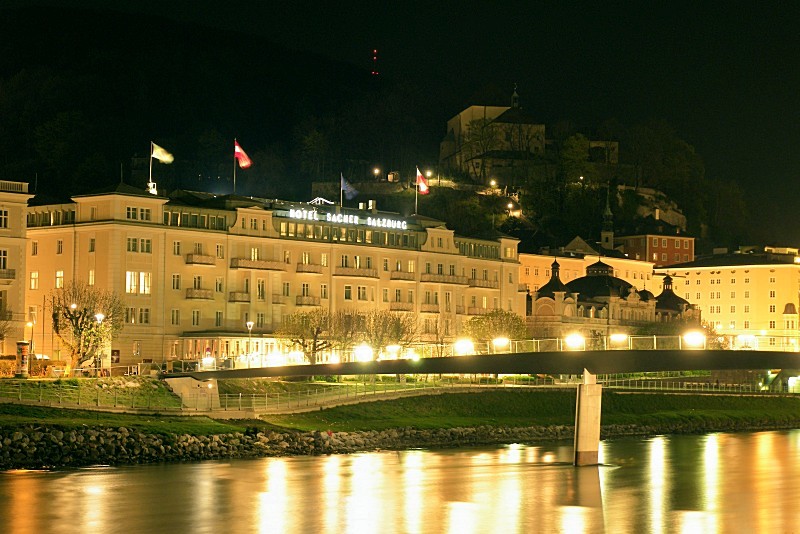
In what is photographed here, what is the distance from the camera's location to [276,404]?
7925cm

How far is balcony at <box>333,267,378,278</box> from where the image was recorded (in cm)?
11506

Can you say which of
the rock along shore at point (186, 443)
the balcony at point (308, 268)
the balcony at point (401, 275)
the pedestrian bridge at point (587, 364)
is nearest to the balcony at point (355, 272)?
the balcony at point (308, 268)

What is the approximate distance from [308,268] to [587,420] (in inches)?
2054

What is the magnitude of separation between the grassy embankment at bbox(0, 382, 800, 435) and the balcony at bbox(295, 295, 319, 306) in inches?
805

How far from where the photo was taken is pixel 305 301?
112 m

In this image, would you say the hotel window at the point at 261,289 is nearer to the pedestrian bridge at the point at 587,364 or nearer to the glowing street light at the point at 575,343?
the pedestrian bridge at the point at 587,364

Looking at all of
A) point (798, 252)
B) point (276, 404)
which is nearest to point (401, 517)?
point (276, 404)

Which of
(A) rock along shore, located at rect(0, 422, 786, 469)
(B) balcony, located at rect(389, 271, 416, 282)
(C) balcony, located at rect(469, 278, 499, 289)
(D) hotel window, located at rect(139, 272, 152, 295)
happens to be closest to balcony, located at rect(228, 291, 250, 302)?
(D) hotel window, located at rect(139, 272, 152, 295)

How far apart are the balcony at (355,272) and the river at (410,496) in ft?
146

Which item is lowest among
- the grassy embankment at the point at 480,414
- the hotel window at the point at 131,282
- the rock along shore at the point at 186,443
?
the rock along shore at the point at 186,443

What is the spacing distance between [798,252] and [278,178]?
61.9 m

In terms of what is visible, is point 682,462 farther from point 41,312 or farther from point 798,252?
point 798,252

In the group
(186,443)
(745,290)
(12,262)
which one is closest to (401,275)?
(12,262)

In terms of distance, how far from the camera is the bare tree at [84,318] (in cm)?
8556
